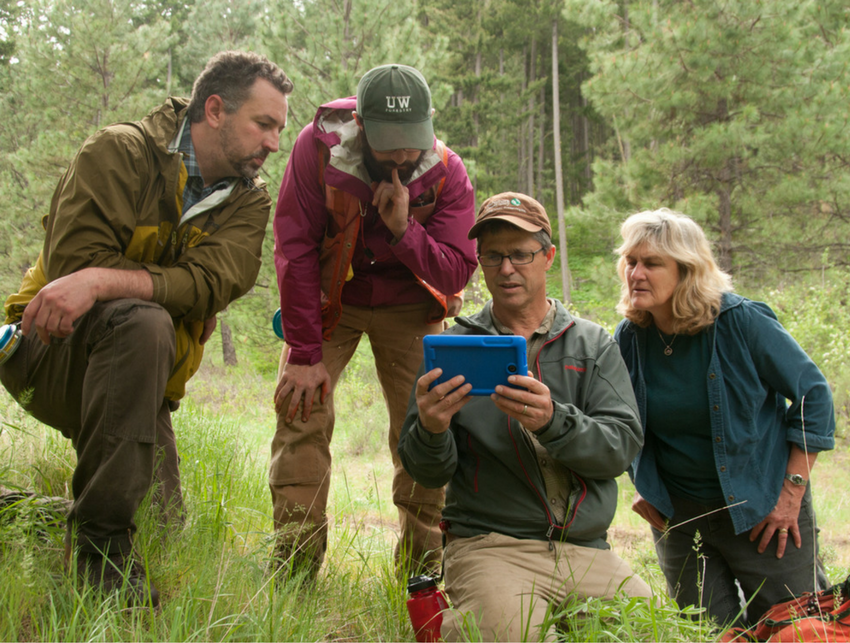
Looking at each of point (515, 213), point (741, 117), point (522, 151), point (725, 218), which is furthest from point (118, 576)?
point (522, 151)

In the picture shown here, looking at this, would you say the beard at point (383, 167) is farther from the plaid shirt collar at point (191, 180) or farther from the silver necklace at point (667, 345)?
the silver necklace at point (667, 345)

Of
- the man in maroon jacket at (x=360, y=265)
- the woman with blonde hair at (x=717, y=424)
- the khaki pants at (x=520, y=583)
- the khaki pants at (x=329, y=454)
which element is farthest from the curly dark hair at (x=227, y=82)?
the khaki pants at (x=520, y=583)

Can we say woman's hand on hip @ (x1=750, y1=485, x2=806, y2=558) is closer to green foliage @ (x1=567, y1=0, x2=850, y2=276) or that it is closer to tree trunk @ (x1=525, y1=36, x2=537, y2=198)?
green foliage @ (x1=567, y1=0, x2=850, y2=276)

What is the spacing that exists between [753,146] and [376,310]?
9.56 metres

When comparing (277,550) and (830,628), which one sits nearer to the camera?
(830,628)

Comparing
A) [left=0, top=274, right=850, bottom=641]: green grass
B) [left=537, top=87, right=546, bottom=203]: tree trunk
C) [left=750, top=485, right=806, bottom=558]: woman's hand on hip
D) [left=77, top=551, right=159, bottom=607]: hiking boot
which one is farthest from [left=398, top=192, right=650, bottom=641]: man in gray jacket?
[left=537, top=87, right=546, bottom=203]: tree trunk

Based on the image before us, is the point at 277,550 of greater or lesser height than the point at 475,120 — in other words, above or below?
below

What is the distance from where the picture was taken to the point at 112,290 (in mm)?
2422

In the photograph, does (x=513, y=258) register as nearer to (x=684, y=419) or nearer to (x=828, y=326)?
(x=684, y=419)

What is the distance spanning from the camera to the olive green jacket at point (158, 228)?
2.57 meters

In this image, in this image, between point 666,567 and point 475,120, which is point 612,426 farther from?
point 475,120

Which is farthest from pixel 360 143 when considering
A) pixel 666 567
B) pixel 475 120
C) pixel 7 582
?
pixel 475 120

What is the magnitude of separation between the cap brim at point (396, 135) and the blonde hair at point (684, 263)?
1.11 meters

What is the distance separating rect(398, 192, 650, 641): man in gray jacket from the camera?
2180 millimetres
